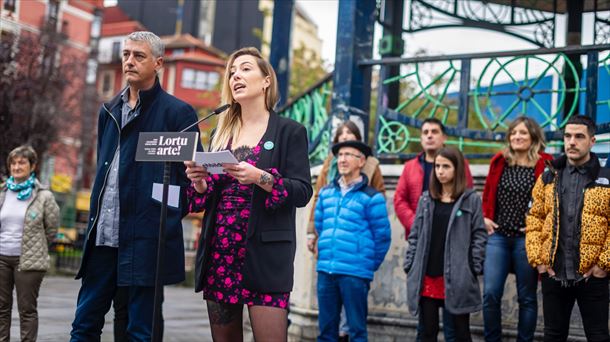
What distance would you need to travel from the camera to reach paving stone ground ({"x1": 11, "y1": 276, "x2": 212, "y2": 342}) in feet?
27.2

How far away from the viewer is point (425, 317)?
6.63m

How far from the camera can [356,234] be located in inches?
272

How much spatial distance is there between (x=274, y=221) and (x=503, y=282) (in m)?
3.21

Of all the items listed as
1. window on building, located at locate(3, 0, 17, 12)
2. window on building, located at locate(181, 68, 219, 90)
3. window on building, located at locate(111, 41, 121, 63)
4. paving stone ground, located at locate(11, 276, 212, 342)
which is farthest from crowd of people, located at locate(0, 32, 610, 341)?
window on building, located at locate(111, 41, 121, 63)

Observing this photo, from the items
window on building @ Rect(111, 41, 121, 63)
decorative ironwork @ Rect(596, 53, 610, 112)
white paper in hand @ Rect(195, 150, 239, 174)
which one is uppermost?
window on building @ Rect(111, 41, 121, 63)

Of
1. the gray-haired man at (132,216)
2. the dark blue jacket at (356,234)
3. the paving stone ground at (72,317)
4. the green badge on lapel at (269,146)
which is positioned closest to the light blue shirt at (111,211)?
the gray-haired man at (132,216)

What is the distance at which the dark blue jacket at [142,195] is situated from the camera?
178 inches

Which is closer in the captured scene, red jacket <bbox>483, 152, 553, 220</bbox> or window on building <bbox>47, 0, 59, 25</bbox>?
red jacket <bbox>483, 152, 553, 220</bbox>

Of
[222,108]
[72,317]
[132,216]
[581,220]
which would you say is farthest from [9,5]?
[222,108]

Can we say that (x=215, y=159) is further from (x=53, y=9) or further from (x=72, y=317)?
(x=53, y=9)

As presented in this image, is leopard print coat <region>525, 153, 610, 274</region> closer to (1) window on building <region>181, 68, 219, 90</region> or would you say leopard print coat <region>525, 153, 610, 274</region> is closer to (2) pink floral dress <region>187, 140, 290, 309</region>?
(2) pink floral dress <region>187, 140, 290, 309</region>

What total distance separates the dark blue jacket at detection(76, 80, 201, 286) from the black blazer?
0.53m

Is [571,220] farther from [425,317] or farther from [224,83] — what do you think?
[224,83]

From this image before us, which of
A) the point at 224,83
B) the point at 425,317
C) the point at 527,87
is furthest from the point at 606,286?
the point at 224,83
